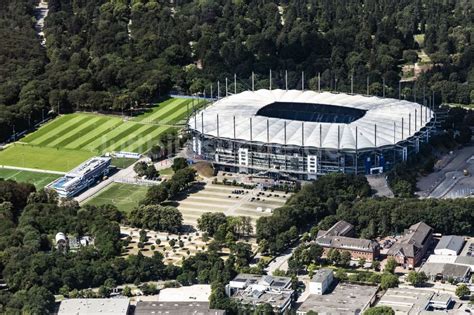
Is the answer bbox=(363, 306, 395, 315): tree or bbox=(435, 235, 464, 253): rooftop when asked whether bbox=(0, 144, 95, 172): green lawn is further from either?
bbox=(363, 306, 395, 315): tree

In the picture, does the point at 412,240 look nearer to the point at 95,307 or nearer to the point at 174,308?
the point at 174,308

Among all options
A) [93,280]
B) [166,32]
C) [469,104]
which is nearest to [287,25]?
[166,32]

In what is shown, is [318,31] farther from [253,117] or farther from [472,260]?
[472,260]

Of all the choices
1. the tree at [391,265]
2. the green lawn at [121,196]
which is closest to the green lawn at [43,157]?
the green lawn at [121,196]

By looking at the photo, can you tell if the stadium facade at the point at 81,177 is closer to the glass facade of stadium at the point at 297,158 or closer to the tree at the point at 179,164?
the tree at the point at 179,164

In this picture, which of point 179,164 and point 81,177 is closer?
point 81,177

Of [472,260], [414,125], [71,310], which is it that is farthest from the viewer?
[414,125]

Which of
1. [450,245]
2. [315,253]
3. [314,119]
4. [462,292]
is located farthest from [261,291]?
[314,119]
